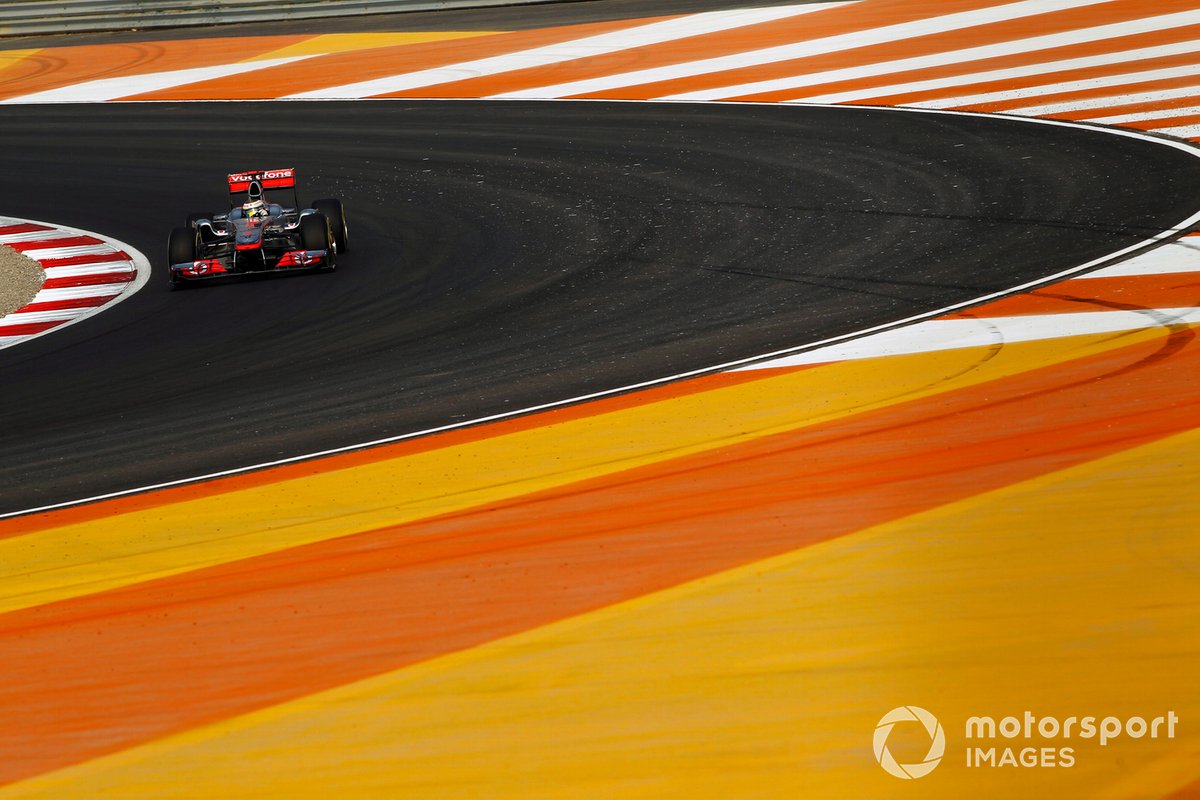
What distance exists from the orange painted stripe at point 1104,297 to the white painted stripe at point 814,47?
993 centimetres

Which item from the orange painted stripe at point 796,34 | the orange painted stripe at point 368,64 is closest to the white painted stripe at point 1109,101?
the orange painted stripe at point 796,34

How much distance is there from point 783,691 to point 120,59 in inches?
796

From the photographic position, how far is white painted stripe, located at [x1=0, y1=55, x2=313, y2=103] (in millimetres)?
20000

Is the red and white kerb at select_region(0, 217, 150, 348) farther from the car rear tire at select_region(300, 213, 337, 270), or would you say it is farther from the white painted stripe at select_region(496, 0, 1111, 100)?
the white painted stripe at select_region(496, 0, 1111, 100)

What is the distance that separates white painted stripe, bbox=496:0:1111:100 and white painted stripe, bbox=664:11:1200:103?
1.00 m

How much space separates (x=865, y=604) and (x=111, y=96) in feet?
57.4

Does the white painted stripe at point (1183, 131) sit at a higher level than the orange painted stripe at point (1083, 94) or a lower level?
lower

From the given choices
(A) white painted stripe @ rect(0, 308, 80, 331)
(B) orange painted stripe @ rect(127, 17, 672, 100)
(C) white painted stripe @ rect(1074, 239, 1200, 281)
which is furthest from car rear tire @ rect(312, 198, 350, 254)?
(B) orange painted stripe @ rect(127, 17, 672, 100)

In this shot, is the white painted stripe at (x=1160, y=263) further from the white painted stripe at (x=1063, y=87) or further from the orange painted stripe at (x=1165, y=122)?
the white painted stripe at (x=1063, y=87)

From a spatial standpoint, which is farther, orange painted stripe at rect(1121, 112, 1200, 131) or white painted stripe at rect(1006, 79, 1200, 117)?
white painted stripe at rect(1006, 79, 1200, 117)

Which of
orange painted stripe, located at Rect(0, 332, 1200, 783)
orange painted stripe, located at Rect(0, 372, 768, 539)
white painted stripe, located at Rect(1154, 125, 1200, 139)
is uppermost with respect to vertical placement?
white painted stripe, located at Rect(1154, 125, 1200, 139)

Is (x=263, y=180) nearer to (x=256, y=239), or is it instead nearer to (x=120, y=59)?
(x=256, y=239)

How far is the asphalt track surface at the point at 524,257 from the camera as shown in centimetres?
794

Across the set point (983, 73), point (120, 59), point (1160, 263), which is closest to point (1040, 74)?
point (983, 73)
